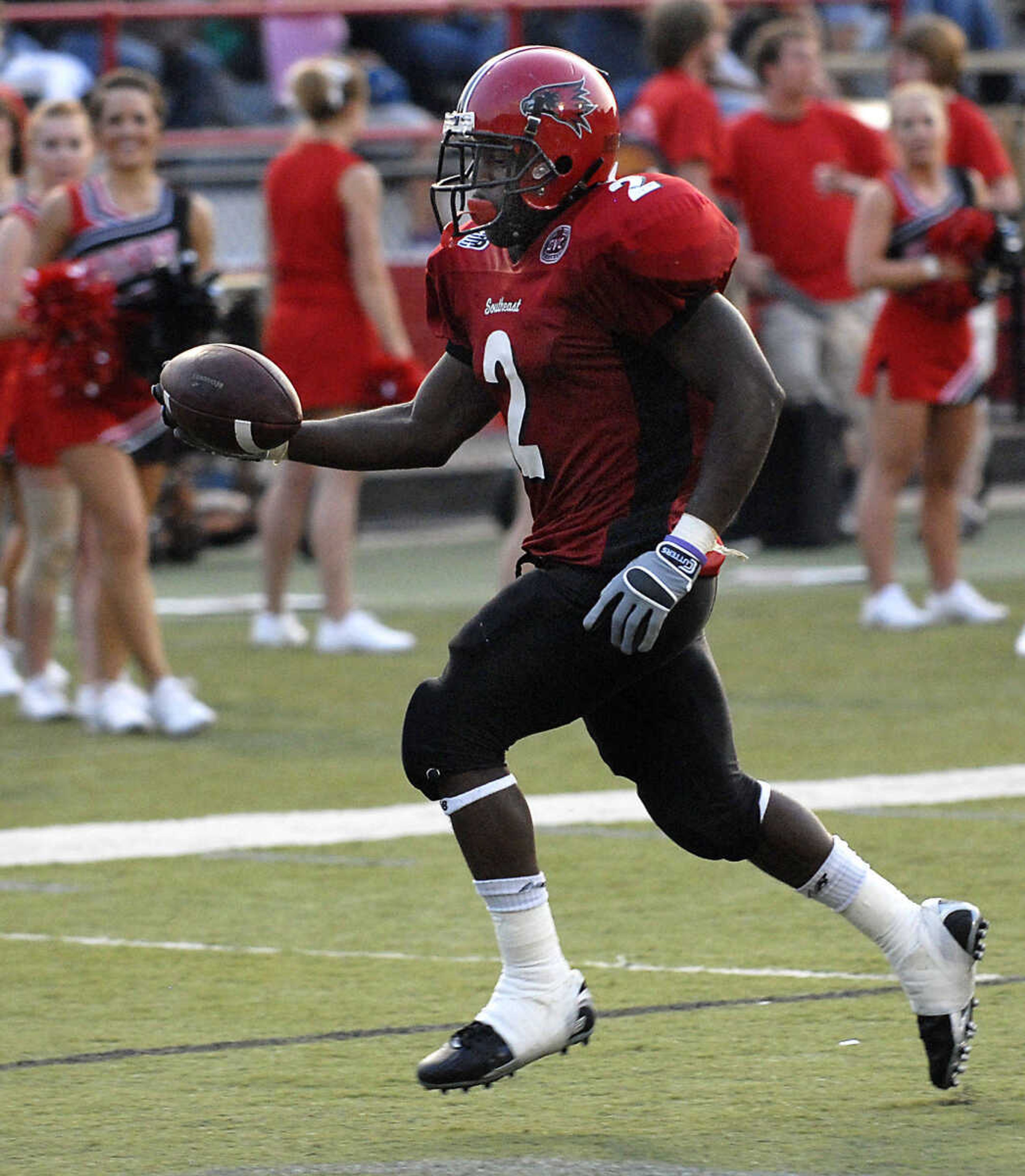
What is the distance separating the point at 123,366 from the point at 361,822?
6.35 feet

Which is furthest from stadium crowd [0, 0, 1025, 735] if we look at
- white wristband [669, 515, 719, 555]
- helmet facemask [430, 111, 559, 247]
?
white wristband [669, 515, 719, 555]

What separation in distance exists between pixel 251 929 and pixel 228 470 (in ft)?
28.4

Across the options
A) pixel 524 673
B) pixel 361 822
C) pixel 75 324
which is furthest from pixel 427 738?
pixel 75 324

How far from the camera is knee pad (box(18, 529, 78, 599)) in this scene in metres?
8.88

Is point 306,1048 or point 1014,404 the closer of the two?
point 306,1048

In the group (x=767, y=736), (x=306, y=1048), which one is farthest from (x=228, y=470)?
(x=306, y=1048)

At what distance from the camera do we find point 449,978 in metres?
5.38

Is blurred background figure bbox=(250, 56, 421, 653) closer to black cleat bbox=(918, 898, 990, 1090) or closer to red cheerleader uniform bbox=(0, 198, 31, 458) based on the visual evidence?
red cheerleader uniform bbox=(0, 198, 31, 458)

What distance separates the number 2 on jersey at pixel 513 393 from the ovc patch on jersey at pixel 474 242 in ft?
0.63

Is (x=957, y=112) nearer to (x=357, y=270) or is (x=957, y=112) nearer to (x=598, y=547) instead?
(x=357, y=270)

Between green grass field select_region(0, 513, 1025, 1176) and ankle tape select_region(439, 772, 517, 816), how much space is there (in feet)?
1.68

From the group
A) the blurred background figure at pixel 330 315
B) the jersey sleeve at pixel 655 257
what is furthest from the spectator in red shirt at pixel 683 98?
the jersey sleeve at pixel 655 257

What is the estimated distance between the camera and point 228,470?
14.4 meters

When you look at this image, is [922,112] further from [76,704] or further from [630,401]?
[630,401]
